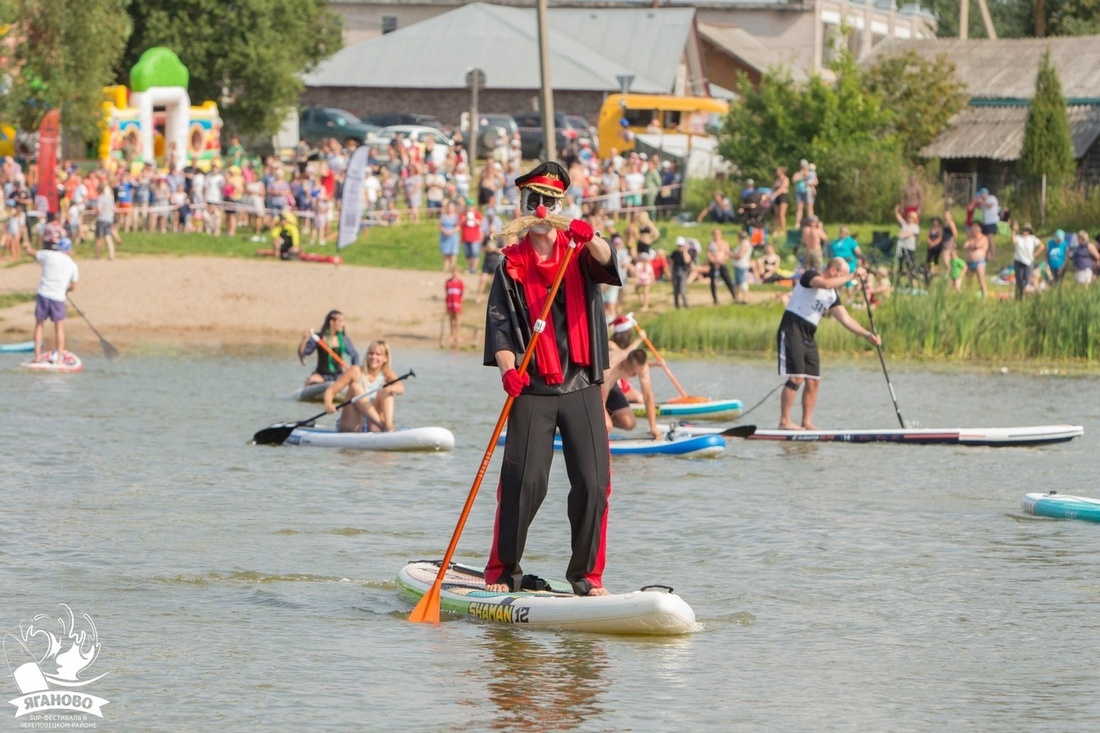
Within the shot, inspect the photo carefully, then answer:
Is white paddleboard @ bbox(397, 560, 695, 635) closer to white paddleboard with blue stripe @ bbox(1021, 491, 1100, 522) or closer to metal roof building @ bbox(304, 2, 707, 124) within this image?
white paddleboard with blue stripe @ bbox(1021, 491, 1100, 522)

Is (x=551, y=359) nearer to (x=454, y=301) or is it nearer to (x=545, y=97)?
(x=454, y=301)

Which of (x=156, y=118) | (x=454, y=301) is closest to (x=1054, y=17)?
(x=156, y=118)

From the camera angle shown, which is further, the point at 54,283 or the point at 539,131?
the point at 539,131

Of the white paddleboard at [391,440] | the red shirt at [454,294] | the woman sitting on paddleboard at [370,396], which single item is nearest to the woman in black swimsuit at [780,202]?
the red shirt at [454,294]

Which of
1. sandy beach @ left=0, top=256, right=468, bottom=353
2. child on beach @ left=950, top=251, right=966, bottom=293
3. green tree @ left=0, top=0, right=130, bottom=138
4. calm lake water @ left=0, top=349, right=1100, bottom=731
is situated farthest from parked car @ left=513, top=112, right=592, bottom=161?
calm lake water @ left=0, top=349, right=1100, bottom=731

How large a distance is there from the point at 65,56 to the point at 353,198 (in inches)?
416

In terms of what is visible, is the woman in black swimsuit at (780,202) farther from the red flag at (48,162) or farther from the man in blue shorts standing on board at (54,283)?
the man in blue shorts standing on board at (54,283)

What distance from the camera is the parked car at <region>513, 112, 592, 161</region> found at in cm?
5176

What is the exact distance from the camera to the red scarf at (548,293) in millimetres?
8750

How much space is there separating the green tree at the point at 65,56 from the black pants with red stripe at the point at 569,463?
108 ft

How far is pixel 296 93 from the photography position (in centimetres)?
5556

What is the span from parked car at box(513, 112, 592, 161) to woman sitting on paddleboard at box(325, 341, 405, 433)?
32.8m

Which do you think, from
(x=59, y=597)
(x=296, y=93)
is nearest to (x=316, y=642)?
(x=59, y=597)

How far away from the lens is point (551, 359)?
8734mm
